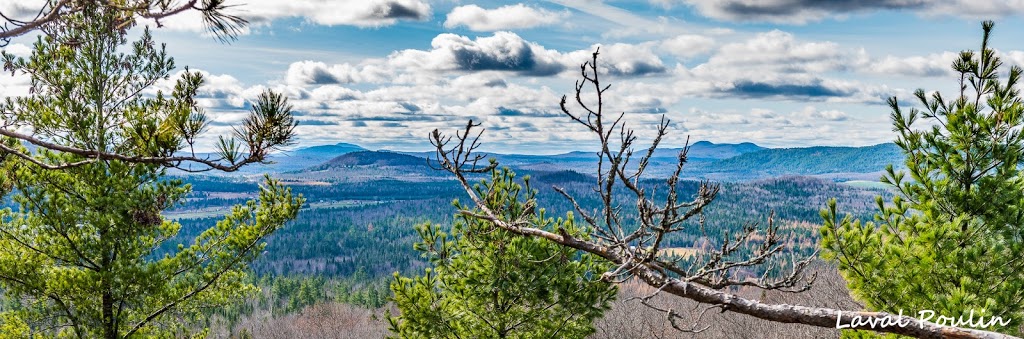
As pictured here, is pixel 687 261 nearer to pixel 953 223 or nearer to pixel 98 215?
pixel 953 223

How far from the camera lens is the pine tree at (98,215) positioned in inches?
394

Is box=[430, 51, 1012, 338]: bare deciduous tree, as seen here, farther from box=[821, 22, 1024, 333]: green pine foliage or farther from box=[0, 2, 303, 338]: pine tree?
box=[0, 2, 303, 338]: pine tree

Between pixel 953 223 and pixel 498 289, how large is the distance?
676 cm

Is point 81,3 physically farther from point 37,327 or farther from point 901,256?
point 901,256

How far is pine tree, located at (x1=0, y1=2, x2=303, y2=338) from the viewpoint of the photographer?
10000mm

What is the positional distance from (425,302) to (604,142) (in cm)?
719

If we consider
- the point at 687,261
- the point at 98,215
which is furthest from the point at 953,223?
the point at 98,215

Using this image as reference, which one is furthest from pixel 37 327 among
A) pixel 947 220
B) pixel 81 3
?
pixel 947 220

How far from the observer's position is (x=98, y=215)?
10.3m

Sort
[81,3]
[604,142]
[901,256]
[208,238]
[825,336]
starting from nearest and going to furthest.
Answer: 1. [604,142]
2. [81,3]
3. [901,256]
4. [208,238]
5. [825,336]

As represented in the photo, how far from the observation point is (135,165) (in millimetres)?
10570

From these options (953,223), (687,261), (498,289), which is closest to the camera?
(687,261)

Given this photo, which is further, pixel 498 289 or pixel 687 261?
pixel 498 289

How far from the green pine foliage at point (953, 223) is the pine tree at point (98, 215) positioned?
31.0 feet
